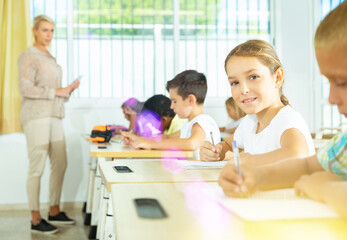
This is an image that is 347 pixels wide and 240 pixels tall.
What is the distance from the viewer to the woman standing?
3.82 metres

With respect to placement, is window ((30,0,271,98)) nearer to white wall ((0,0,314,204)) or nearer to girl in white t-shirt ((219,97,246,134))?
white wall ((0,0,314,204))

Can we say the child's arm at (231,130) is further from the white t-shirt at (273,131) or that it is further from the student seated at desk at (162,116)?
the white t-shirt at (273,131)

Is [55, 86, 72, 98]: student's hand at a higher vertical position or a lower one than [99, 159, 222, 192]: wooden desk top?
higher

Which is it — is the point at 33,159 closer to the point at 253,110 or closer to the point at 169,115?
the point at 169,115

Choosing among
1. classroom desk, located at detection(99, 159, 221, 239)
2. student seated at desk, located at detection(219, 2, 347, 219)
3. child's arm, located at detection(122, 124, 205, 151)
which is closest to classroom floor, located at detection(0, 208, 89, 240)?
child's arm, located at detection(122, 124, 205, 151)

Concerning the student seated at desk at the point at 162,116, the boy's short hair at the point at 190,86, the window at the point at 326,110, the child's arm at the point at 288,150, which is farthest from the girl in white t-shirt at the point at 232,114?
the child's arm at the point at 288,150

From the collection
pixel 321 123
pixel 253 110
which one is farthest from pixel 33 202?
pixel 321 123

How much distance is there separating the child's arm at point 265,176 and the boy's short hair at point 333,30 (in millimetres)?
262

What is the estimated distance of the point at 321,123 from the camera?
5234 millimetres

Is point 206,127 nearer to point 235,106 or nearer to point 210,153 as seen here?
point 210,153

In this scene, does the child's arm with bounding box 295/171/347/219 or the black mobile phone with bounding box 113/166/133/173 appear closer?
the child's arm with bounding box 295/171/347/219

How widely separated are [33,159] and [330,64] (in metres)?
3.38

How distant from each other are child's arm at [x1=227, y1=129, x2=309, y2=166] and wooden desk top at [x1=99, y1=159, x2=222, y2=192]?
0.13 meters

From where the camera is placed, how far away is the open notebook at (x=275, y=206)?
69 cm
